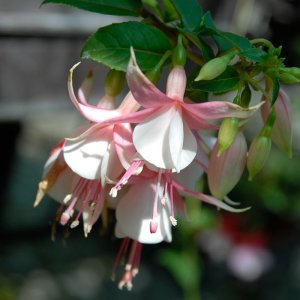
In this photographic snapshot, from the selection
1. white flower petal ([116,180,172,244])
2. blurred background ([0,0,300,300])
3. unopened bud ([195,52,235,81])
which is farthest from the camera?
blurred background ([0,0,300,300])

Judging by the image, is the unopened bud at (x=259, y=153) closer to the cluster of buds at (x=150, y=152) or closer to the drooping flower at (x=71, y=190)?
the cluster of buds at (x=150, y=152)

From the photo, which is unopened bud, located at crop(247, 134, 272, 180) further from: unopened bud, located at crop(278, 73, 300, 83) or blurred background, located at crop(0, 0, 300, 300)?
blurred background, located at crop(0, 0, 300, 300)

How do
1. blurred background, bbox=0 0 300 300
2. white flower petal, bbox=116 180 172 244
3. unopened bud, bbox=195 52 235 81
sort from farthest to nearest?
blurred background, bbox=0 0 300 300
white flower petal, bbox=116 180 172 244
unopened bud, bbox=195 52 235 81

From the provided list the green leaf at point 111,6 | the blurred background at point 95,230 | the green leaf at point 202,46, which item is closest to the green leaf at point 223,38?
the green leaf at point 202,46

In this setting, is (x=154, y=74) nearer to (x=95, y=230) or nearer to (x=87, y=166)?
(x=87, y=166)

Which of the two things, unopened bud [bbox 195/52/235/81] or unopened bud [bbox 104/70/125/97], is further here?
unopened bud [bbox 104/70/125/97]

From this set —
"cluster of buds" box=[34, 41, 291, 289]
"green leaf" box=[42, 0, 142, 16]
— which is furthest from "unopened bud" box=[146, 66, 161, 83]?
"green leaf" box=[42, 0, 142, 16]
